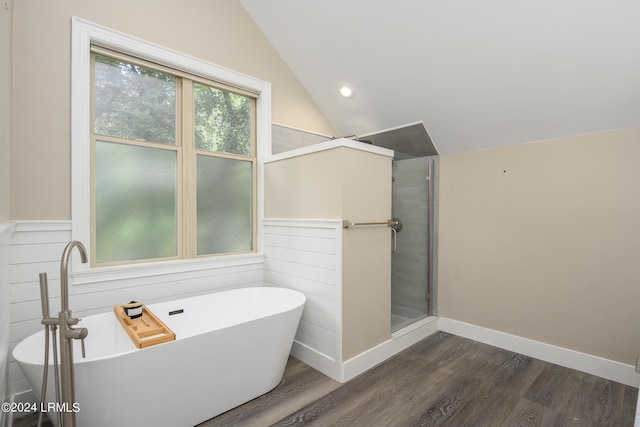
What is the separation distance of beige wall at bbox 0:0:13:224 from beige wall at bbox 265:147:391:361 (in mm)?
1699

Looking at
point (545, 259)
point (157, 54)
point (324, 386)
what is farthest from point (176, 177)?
point (545, 259)

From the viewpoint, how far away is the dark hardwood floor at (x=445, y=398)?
1762mm

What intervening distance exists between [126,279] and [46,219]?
0.60 m

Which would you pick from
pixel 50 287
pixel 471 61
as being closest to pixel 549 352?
pixel 471 61

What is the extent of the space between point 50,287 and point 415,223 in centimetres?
301

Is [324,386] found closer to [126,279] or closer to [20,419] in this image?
[126,279]

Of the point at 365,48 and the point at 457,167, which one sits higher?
the point at 365,48

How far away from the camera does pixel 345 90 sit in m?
2.92

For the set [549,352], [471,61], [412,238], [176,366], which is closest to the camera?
[176,366]

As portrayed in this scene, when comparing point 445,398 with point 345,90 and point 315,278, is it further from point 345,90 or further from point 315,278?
point 345,90

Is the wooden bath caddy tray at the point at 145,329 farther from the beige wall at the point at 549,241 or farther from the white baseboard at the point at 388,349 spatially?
the beige wall at the point at 549,241

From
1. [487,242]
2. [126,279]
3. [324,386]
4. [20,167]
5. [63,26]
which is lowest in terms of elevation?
[324,386]

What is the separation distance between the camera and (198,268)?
245 cm

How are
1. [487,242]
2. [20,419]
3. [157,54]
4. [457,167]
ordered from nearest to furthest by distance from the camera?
[20,419]
[157,54]
[487,242]
[457,167]
